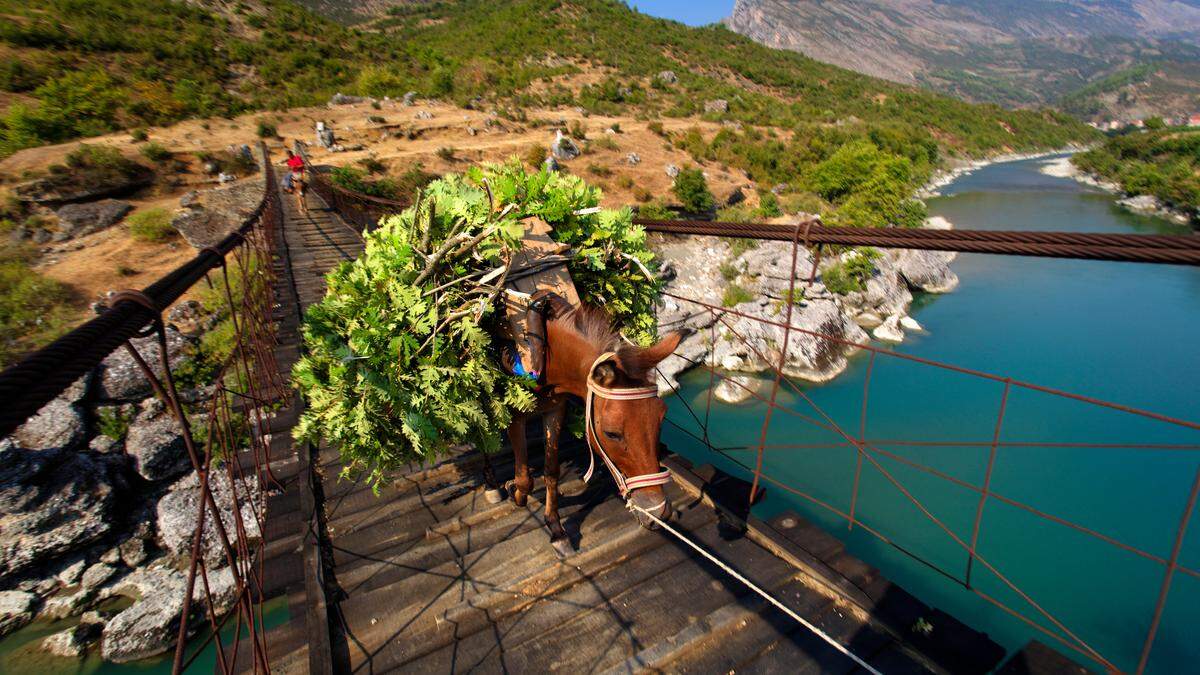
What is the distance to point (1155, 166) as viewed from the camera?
1626 inches

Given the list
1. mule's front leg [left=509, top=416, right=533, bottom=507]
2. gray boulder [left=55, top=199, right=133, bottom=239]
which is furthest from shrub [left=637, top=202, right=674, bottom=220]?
mule's front leg [left=509, top=416, right=533, bottom=507]

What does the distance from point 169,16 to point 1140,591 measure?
49517mm

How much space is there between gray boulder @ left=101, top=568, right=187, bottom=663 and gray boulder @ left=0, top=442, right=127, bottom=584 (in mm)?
1562

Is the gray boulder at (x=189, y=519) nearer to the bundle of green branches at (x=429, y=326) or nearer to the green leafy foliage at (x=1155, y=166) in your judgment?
the bundle of green branches at (x=429, y=326)

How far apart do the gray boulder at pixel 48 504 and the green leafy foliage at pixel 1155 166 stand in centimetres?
4828

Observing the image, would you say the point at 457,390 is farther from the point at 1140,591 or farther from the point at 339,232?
the point at 1140,591

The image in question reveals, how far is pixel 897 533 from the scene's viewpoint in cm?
910

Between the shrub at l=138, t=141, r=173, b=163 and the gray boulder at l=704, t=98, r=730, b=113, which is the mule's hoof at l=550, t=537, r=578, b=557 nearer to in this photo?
the shrub at l=138, t=141, r=173, b=163

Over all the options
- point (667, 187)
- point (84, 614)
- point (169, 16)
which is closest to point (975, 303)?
point (667, 187)

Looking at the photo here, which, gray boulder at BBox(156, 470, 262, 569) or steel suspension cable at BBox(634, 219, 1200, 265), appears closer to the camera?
steel suspension cable at BBox(634, 219, 1200, 265)

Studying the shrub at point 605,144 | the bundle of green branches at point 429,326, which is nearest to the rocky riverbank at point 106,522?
the bundle of green branches at point 429,326

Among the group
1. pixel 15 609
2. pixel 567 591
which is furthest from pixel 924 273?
pixel 15 609

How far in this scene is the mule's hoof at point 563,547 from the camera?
10.9 feet

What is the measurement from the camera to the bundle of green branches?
2.80 m
